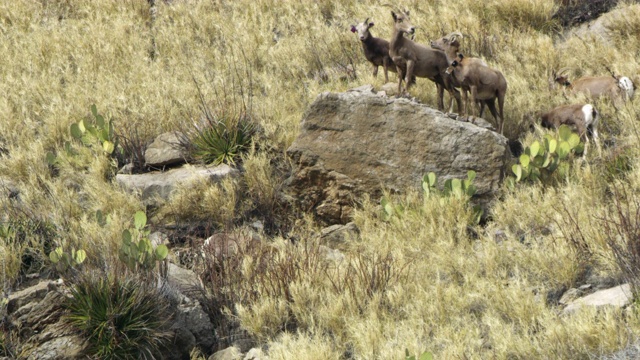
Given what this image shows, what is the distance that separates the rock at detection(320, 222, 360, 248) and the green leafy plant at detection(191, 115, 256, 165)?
5.20 feet

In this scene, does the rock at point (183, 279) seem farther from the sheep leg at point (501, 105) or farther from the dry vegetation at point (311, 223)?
the sheep leg at point (501, 105)

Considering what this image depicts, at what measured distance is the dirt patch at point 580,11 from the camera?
1220 centimetres

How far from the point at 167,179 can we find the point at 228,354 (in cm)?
317

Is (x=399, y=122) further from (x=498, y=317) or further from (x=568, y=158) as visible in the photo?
(x=498, y=317)

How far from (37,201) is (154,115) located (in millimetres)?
2044

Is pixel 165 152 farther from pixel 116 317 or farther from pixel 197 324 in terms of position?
pixel 116 317

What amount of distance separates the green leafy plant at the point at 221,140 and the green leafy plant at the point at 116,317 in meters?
3.11

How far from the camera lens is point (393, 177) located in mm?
8578

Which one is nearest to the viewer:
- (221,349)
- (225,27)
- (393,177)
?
(221,349)

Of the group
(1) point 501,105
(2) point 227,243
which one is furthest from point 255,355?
(1) point 501,105

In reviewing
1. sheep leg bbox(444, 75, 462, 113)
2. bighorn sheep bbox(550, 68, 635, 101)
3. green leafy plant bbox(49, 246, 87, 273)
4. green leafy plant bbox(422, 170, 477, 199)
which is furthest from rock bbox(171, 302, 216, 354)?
bighorn sheep bbox(550, 68, 635, 101)

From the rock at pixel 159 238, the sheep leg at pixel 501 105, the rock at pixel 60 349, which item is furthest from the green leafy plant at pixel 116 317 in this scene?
the sheep leg at pixel 501 105

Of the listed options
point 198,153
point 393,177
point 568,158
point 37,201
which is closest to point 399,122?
point 393,177

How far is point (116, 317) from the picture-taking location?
252 inches
